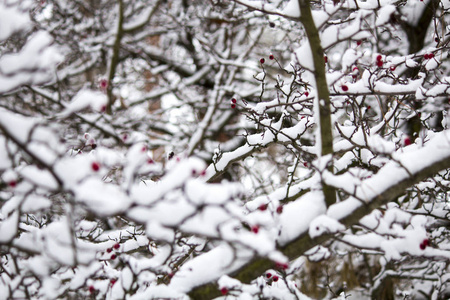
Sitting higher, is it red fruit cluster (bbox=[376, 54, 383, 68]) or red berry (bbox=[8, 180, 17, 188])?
red fruit cluster (bbox=[376, 54, 383, 68])

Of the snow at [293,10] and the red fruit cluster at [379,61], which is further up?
the snow at [293,10]

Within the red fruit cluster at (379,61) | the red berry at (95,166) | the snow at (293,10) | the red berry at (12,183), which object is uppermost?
the snow at (293,10)

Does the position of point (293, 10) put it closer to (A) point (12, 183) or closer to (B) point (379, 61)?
(B) point (379, 61)

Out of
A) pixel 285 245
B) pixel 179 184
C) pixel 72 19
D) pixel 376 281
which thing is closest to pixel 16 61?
pixel 179 184

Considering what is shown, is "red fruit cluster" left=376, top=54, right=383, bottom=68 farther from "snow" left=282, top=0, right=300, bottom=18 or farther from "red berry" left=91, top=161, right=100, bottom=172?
"red berry" left=91, top=161, right=100, bottom=172

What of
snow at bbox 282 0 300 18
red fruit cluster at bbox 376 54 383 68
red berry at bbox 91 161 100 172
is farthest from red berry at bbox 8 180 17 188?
red fruit cluster at bbox 376 54 383 68

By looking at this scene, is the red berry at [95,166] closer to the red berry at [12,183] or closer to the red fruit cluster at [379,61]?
the red berry at [12,183]

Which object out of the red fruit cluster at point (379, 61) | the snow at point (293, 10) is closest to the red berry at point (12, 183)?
the snow at point (293, 10)

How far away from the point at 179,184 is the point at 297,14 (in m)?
1.24

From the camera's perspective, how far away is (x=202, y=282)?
1.85 m

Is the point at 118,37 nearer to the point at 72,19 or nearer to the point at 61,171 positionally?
the point at 72,19

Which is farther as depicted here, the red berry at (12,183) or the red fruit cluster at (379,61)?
the red fruit cluster at (379,61)

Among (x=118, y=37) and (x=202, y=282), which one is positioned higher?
(x=118, y=37)

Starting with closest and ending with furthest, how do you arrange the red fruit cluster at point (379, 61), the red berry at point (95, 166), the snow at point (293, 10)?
the red berry at point (95, 166)
the snow at point (293, 10)
the red fruit cluster at point (379, 61)
